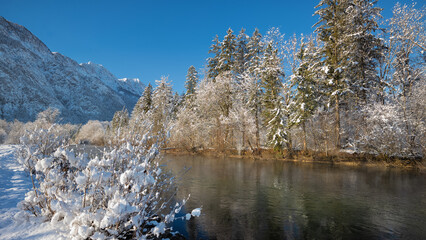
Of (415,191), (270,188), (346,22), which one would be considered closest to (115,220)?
(270,188)

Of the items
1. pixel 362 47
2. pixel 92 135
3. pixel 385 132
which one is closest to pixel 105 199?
pixel 385 132

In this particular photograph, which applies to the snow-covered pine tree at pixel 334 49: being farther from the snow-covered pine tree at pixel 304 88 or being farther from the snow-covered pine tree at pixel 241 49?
the snow-covered pine tree at pixel 241 49

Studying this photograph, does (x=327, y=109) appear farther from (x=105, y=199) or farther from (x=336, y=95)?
(x=105, y=199)

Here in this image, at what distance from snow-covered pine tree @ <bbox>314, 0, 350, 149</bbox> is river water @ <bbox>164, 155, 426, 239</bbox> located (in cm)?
1080

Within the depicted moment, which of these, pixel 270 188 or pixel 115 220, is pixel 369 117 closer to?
pixel 270 188

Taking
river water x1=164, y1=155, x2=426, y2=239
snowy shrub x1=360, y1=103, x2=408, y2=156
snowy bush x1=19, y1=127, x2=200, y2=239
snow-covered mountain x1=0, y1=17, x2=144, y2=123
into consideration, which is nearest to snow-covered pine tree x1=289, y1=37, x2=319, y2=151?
snowy shrub x1=360, y1=103, x2=408, y2=156

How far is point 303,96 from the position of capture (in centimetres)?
2331

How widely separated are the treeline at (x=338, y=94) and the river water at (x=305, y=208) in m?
8.06

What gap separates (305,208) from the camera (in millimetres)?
8414

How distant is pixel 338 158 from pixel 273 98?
9.49 m

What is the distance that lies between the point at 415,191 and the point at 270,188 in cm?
705

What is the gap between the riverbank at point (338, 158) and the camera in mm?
18906

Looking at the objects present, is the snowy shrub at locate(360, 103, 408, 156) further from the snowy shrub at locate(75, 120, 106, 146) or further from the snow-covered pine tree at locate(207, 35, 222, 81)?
the snowy shrub at locate(75, 120, 106, 146)

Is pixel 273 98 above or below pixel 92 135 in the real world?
above
